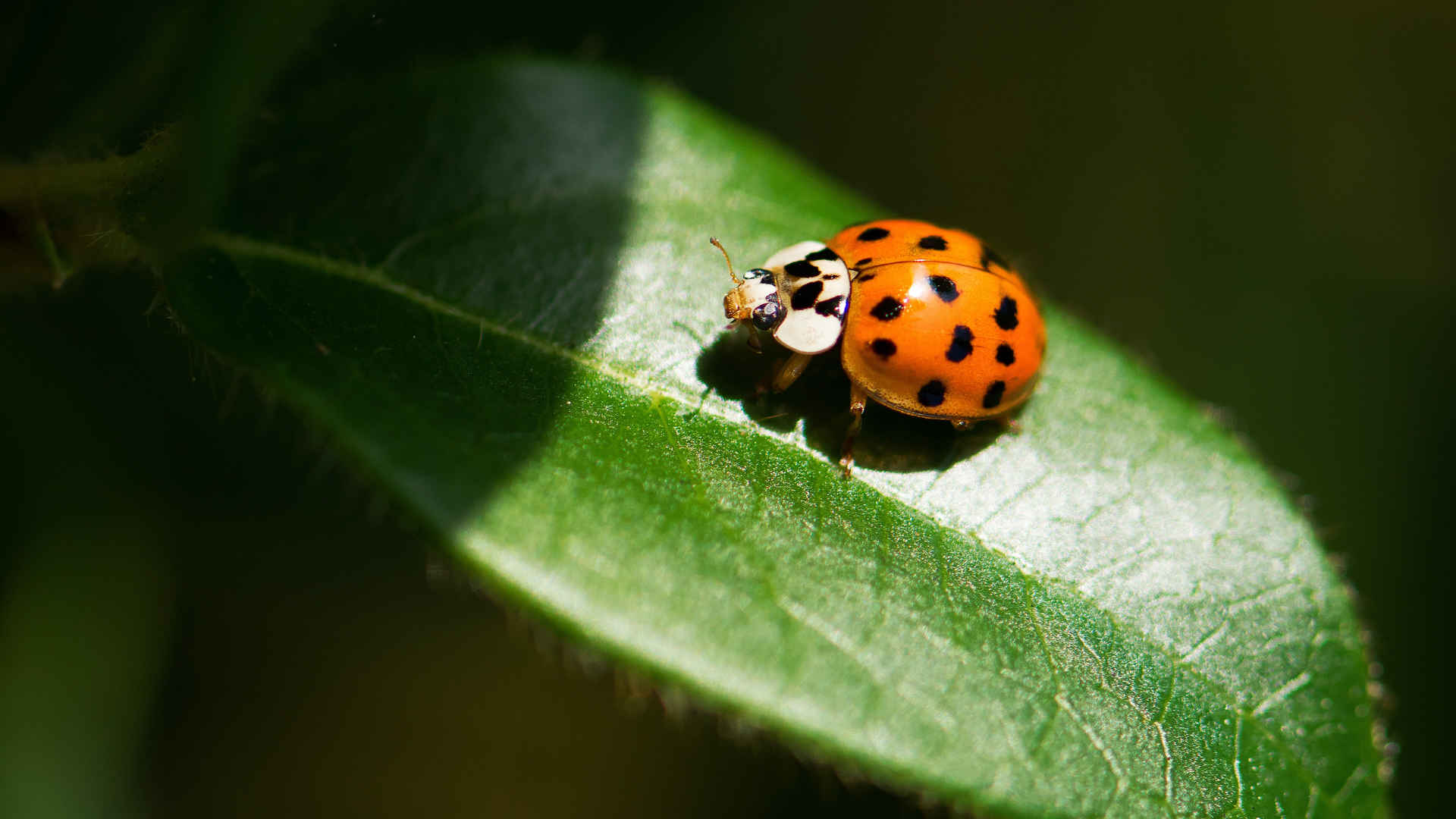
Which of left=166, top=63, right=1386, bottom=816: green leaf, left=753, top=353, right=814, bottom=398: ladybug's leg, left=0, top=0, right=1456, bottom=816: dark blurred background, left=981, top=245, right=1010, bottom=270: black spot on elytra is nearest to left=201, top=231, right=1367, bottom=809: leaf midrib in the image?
left=166, top=63, right=1386, bottom=816: green leaf

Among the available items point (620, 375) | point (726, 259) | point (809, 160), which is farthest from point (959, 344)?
point (809, 160)

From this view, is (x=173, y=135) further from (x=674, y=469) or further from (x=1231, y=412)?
(x=1231, y=412)

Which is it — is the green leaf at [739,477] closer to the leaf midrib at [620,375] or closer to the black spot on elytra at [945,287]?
the leaf midrib at [620,375]

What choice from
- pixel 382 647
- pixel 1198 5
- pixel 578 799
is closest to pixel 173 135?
pixel 382 647

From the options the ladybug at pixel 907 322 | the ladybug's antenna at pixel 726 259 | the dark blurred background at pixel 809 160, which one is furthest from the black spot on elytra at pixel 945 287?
the dark blurred background at pixel 809 160

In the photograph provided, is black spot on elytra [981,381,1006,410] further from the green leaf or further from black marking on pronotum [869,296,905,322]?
black marking on pronotum [869,296,905,322]

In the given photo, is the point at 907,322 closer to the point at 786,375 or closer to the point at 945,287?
the point at 945,287
